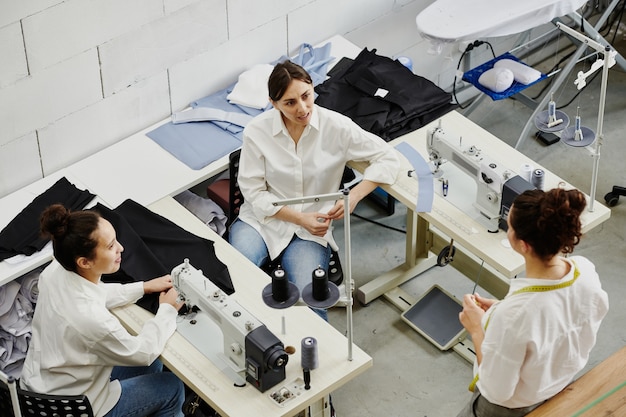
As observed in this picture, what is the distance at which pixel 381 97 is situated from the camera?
4.43 meters

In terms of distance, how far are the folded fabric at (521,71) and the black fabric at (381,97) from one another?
62 cm

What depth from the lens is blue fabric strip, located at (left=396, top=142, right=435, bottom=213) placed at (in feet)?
12.8

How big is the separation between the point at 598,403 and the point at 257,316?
3.96ft

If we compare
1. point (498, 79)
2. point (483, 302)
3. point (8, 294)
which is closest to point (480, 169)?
point (483, 302)

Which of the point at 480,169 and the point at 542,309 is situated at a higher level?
the point at 542,309

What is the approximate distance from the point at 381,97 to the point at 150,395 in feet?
5.54

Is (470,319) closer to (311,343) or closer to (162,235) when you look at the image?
(311,343)

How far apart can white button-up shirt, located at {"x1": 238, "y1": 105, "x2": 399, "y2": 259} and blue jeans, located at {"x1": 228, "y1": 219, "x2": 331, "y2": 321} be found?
27 millimetres

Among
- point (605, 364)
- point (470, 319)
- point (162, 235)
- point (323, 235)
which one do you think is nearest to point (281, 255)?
point (323, 235)

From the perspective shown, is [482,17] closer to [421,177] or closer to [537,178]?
[421,177]

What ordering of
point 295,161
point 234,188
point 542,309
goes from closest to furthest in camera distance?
point 542,309
point 295,161
point 234,188

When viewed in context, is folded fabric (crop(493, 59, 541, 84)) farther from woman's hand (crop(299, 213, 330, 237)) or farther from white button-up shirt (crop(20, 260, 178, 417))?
white button-up shirt (crop(20, 260, 178, 417))

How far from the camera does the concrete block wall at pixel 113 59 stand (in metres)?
3.95

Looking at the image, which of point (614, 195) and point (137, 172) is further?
point (614, 195)
